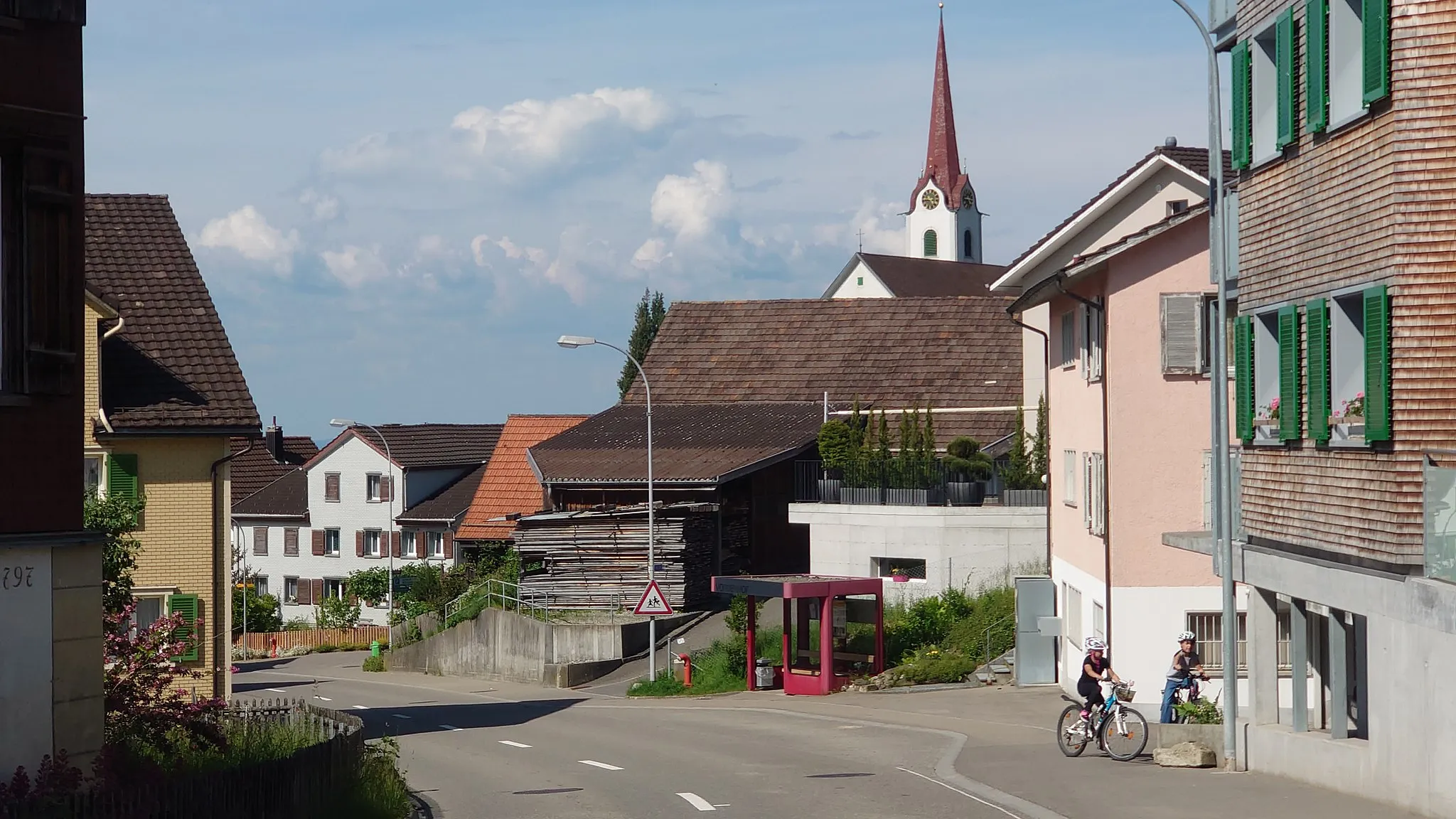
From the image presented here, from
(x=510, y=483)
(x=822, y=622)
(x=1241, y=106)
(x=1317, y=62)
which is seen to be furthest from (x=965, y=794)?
(x=510, y=483)

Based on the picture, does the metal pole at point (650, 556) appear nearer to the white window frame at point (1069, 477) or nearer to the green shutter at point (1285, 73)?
the white window frame at point (1069, 477)

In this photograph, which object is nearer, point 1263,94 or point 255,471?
point 1263,94

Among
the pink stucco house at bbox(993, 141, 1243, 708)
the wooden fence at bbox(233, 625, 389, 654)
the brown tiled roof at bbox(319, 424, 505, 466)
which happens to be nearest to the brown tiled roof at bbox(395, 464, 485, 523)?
the brown tiled roof at bbox(319, 424, 505, 466)

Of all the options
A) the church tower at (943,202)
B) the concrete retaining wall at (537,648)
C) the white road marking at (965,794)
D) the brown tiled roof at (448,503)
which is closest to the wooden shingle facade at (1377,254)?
the white road marking at (965,794)

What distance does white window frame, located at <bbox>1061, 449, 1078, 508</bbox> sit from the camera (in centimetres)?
3225

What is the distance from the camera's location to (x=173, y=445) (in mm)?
30000

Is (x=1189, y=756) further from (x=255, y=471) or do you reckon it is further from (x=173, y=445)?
(x=255, y=471)

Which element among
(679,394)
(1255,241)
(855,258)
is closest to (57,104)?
(1255,241)

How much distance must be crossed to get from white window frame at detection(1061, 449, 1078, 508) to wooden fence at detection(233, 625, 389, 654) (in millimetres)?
38975

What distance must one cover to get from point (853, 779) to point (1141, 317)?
11064 mm

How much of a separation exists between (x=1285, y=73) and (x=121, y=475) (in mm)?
20318

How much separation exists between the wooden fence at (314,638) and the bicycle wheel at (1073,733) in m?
47.2

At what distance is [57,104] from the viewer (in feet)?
47.3

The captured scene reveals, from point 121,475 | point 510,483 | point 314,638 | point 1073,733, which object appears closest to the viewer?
point 1073,733
